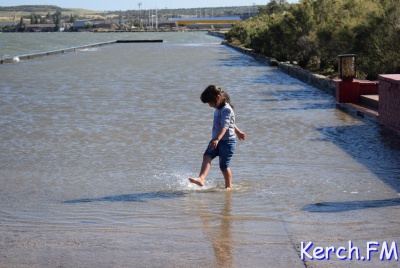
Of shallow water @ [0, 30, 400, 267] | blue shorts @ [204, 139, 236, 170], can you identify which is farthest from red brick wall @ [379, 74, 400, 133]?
blue shorts @ [204, 139, 236, 170]

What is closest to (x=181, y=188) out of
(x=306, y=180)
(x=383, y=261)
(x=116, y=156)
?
(x=306, y=180)

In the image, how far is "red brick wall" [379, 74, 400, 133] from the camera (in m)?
13.1

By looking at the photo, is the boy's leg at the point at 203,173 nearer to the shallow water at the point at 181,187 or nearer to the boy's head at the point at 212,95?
the shallow water at the point at 181,187

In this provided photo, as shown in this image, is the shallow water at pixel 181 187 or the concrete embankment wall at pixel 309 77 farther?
the concrete embankment wall at pixel 309 77

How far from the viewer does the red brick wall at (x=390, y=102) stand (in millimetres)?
13109

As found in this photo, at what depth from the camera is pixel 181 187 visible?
905cm

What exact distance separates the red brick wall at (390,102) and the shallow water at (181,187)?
30cm

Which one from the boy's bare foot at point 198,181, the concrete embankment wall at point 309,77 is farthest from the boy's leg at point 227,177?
the concrete embankment wall at point 309,77

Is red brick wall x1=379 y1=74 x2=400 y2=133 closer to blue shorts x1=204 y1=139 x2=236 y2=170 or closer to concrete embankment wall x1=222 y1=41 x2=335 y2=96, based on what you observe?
blue shorts x1=204 y1=139 x2=236 y2=170

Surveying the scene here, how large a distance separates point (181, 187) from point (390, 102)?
18.6 feet

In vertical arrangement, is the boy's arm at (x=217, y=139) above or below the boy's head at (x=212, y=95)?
below

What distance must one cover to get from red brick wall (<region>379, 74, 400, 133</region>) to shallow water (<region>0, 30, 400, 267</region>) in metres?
0.30

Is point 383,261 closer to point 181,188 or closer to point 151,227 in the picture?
point 151,227

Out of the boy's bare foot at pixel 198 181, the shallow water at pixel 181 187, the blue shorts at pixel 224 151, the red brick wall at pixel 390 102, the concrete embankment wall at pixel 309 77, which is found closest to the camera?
the shallow water at pixel 181 187
